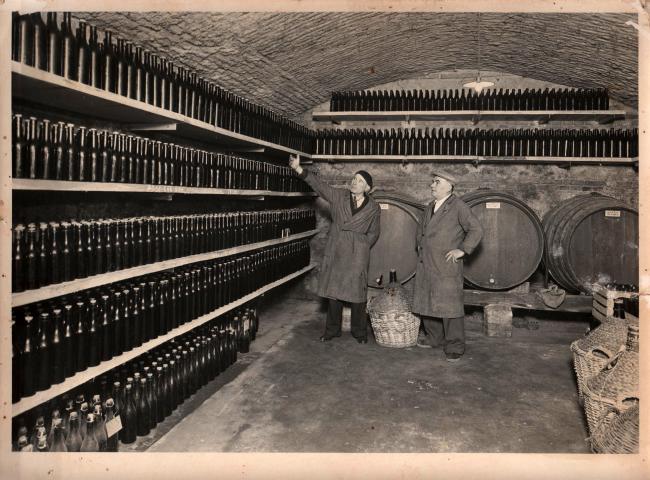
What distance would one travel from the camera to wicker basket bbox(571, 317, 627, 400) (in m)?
3.34

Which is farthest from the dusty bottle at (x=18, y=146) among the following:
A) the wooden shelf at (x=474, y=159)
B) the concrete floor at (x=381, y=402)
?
the wooden shelf at (x=474, y=159)

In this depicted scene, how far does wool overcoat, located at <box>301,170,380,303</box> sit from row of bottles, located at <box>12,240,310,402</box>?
3.73 ft

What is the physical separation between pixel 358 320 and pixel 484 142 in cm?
303

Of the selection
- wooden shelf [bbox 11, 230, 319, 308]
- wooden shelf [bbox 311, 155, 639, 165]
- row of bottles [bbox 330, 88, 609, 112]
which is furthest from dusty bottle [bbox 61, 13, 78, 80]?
row of bottles [bbox 330, 88, 609, 112]

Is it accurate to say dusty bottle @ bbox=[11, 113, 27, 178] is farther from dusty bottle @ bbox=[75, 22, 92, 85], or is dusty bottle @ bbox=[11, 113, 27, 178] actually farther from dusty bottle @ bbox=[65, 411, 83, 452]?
dusty bottle @ bbox=[65, 411, 83, 452]

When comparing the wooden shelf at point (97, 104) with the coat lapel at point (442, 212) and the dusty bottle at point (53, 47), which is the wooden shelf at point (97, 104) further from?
the coat lapel at point (442, 212)

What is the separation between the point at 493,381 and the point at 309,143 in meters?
4.01

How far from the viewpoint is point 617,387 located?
2.77 m

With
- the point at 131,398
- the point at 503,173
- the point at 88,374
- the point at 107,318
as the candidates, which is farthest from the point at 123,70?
the point at 503,173

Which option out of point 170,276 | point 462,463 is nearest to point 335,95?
point 170,276

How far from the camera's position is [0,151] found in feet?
6.92

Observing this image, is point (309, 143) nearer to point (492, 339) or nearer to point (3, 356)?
point (492, 339)

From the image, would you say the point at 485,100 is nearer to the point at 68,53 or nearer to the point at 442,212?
the point at 442,212

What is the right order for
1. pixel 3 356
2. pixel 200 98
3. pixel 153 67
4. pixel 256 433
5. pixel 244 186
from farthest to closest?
pixel 244 186, pixel 200 98, pixel 153 67, pixel 256 433, pixel 3 356
